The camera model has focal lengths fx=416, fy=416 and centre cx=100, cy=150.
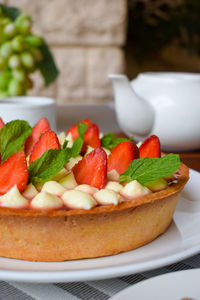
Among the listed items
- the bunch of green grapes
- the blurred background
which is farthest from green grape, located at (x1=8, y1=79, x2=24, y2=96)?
the blurred background

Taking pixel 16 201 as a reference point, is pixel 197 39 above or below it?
below

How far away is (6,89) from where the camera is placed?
153 centimetres

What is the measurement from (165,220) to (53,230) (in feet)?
0.72

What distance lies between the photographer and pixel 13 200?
0.68 meters

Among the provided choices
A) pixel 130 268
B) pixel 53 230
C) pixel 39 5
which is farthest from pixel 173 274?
pixel 39 5

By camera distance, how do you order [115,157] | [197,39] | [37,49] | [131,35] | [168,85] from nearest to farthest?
[115,157] < [168,85] < [37,49] < [131,35] < [197,39]

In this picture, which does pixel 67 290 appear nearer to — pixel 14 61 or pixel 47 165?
pixel 47 165

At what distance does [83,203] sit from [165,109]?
2.20ft

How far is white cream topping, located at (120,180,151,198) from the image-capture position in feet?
2.41

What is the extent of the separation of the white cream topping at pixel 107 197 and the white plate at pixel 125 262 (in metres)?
0.09

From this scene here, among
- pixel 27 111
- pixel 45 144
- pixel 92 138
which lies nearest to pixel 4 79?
pixel 27 111

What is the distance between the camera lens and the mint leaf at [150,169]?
75 centimetres

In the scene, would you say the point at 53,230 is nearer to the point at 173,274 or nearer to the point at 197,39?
the point at 173,274

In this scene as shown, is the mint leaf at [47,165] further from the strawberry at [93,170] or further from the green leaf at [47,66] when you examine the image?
the green leaf at [47,66]
